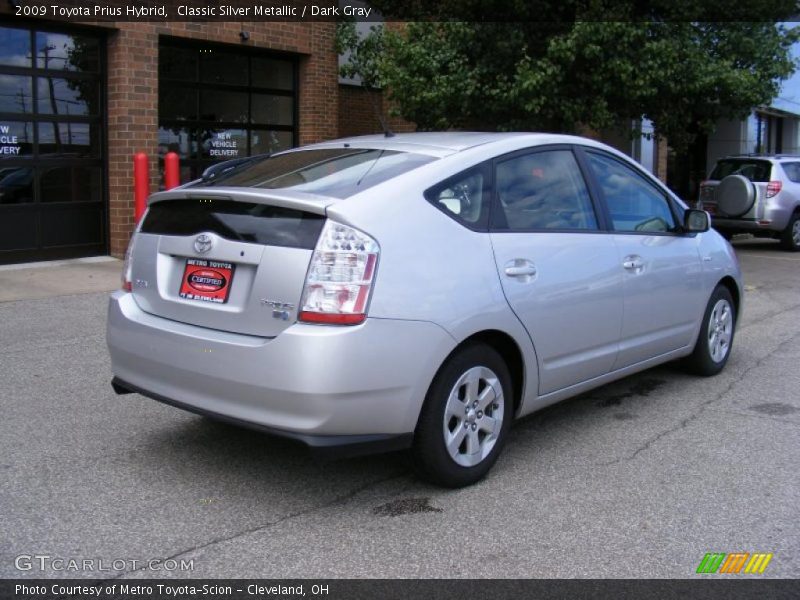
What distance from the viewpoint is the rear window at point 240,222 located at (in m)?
3.68

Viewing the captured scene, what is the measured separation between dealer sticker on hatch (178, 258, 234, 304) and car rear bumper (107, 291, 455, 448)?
0.15 meters

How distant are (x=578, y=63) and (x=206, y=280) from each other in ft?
29.1

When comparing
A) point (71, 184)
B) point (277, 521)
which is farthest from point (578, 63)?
point (277, 521)

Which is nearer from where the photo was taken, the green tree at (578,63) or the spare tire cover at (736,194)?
the green tree at (578,63)

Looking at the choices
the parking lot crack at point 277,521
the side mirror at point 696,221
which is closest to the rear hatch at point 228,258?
the parking lot crack at point 277,521

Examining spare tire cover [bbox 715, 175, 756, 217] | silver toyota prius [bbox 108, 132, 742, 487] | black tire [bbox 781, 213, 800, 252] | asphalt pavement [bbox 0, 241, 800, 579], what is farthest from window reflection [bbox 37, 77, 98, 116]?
black tire [bbox 781, 213, 800, 252]

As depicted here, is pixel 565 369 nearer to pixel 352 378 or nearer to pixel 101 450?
pixel 352 378

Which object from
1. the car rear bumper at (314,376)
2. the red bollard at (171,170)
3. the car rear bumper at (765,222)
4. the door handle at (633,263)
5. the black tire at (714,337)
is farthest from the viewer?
the car rear bumper at (765,222)

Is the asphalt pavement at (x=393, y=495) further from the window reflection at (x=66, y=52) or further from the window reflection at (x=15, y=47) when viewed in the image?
the window reflection at (x=66, y=52)

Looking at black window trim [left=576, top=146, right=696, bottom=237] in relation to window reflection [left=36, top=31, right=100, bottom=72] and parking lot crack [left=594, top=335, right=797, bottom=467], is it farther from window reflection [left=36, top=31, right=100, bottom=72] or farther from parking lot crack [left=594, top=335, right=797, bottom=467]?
window reflection [left=36, top=31, right=100, bottom=72]

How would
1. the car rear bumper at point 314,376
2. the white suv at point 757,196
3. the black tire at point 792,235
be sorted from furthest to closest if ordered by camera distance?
the black tire at point 792,235, the white suv at point 757,196, the car rear bumper at point 314,376

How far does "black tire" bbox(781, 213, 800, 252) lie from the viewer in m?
17.0

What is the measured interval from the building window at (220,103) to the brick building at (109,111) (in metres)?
0.02

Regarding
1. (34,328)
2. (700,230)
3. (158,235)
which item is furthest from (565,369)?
(34,328)
